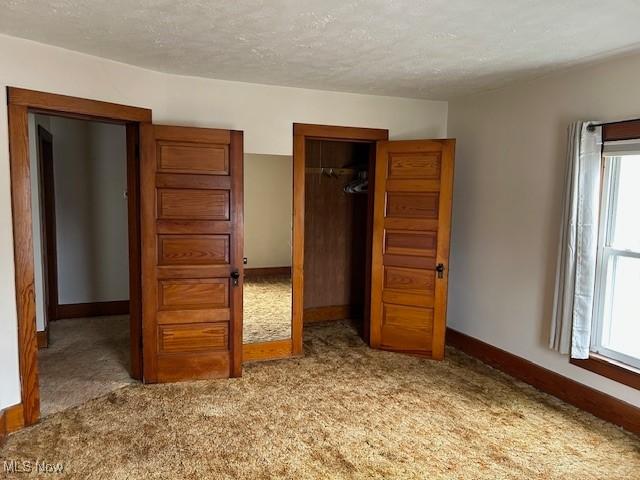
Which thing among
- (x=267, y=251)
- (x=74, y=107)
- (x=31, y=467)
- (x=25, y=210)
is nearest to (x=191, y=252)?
(x=267, y=251)

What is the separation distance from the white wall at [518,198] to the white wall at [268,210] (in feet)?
5.70

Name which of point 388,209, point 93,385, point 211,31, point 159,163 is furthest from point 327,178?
point 93,385

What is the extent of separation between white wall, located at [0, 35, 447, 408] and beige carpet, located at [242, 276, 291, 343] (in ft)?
3.95

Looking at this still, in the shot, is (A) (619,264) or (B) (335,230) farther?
(B) (335,230)

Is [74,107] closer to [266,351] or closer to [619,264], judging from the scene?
[266,351]

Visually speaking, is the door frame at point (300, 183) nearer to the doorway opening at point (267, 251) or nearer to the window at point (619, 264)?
the doorway opening at point (267, 251)

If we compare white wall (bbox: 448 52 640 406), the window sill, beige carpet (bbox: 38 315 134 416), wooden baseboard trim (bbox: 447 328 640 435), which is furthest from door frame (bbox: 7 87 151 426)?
the window sill

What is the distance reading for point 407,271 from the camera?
4207 millimetres

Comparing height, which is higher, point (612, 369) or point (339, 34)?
point (339, 34)

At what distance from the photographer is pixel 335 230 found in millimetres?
5383

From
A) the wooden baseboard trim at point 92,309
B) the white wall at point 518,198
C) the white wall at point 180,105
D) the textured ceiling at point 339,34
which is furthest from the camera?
the wooden baseboard trim at point 92,309

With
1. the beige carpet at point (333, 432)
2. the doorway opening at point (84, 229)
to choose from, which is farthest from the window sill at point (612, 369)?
the doorway opening at point (84, 229)

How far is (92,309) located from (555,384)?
16.4ft

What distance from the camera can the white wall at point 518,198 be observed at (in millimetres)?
3152
